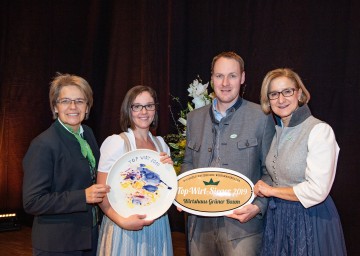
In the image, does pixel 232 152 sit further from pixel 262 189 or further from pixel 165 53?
pixel 165 53

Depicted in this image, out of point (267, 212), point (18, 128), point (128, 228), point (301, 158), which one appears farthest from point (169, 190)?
point (18, 128)

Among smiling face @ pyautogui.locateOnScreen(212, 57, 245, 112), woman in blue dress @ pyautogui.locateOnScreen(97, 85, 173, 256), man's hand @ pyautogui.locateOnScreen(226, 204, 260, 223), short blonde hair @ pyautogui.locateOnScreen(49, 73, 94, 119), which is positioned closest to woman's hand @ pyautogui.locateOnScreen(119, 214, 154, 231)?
woman in blue dress @ pyautogui.locateOnScreen(97, 85, 173, 256)

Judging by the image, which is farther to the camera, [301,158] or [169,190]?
[169,190]

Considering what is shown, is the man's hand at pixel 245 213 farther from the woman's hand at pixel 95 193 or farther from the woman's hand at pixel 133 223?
the woman's hand at pixel 95 193

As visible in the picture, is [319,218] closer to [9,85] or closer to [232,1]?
[232,1]

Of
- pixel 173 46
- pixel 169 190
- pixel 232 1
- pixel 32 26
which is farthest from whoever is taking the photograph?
pixel 32 26

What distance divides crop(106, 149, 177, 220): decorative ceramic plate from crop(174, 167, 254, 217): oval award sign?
70 mm

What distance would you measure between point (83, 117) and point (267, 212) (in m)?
1.06

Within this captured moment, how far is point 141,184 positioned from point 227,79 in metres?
0.71

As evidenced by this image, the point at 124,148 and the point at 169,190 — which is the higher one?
the point at 124,148

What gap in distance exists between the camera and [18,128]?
5094 mm

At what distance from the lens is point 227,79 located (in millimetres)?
2309

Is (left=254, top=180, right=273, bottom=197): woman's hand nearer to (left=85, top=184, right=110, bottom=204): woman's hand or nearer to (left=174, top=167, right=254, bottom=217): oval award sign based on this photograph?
(left=174, top=167, right=254, bottom=217): oval award sign

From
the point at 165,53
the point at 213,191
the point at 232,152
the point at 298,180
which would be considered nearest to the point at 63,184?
the point at 213,191
